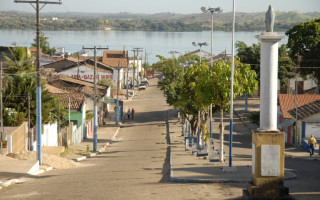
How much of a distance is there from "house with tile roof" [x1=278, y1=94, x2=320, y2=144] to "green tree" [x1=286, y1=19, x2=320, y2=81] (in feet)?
39.0

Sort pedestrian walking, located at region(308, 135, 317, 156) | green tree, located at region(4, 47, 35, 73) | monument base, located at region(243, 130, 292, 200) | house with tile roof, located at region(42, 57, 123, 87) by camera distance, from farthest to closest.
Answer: house with tile roof, located at region(42, 57, 123, 87) < green tree, located at region(4, 47, 35, 73) < pedestrian walking, located at region(308, 135, 317, 156) < monument base, located at region(243, 130, 292, 200)

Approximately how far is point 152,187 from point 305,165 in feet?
28.9

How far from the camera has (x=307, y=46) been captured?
57.2 m

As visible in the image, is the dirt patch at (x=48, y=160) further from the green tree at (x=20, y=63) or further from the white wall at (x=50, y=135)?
the green tree at (x=20, y=63)

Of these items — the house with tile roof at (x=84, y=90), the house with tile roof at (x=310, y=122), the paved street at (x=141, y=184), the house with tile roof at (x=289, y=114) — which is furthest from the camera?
the house with tile roof at (x=84, y=90)

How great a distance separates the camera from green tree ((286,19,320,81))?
182ft

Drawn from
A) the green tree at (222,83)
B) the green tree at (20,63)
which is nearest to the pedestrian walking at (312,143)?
the green tree at (222,83)

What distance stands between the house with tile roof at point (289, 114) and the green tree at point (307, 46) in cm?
1190

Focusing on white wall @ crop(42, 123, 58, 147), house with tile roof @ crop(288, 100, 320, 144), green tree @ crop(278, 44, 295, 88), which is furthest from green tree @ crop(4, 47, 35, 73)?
green tree @ crop(278, 44, 295, 88)

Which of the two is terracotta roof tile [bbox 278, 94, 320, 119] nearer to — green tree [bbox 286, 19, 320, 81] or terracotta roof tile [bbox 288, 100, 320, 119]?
terracotta roof tile [bbox 288, 100, 320, 119]

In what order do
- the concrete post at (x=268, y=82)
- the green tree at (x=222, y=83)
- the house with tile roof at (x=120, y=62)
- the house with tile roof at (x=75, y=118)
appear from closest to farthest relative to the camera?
the concrete post at (x=268, y=82)
the green tree at (x=222, y=83)
the house with tile roof at (x=75, y=118)
the house with tile roof at (x=120, y=62)

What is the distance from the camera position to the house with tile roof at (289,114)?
126 ft

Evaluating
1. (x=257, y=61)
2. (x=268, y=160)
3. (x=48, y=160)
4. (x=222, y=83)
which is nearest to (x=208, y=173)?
(x=222, y=83)

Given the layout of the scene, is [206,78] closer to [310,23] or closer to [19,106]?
→ [19,106]
